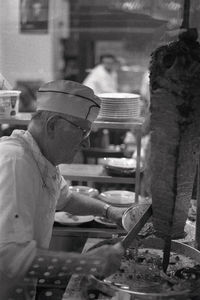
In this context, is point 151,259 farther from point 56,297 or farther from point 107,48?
point 107,48

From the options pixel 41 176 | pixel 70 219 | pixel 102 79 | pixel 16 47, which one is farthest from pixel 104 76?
pixel 41 176

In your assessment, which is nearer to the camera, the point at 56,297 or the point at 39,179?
the point at 56,297

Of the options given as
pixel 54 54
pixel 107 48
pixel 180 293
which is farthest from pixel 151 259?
pixel 107 48

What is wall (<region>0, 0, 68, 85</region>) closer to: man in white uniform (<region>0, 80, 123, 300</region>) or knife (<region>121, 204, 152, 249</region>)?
man in white uniform (<region>0, 80, 123, 300</region>)

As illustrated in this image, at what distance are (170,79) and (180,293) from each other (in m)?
0.53

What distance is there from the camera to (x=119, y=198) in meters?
2.22

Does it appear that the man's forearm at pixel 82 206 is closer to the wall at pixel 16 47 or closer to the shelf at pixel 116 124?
the shelf at pixel 116 124

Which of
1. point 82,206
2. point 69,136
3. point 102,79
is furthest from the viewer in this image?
point 102,79

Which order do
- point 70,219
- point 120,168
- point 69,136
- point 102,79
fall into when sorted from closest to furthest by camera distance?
point 69,136 < point 70,219 < point 120,168 < point 102,79

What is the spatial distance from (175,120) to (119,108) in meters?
1.17

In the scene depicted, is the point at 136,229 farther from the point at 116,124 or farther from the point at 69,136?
the point at 116,124

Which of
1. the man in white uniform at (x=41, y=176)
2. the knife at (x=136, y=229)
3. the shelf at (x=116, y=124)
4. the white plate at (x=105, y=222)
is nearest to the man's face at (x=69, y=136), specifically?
the man in white uniform at (x=41, y=176)

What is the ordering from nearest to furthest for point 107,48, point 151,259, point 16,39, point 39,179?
1. point 151,259
2. point 39,179
3. point 16,39
4. point 107,48

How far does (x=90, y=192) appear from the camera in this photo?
2.30 m
